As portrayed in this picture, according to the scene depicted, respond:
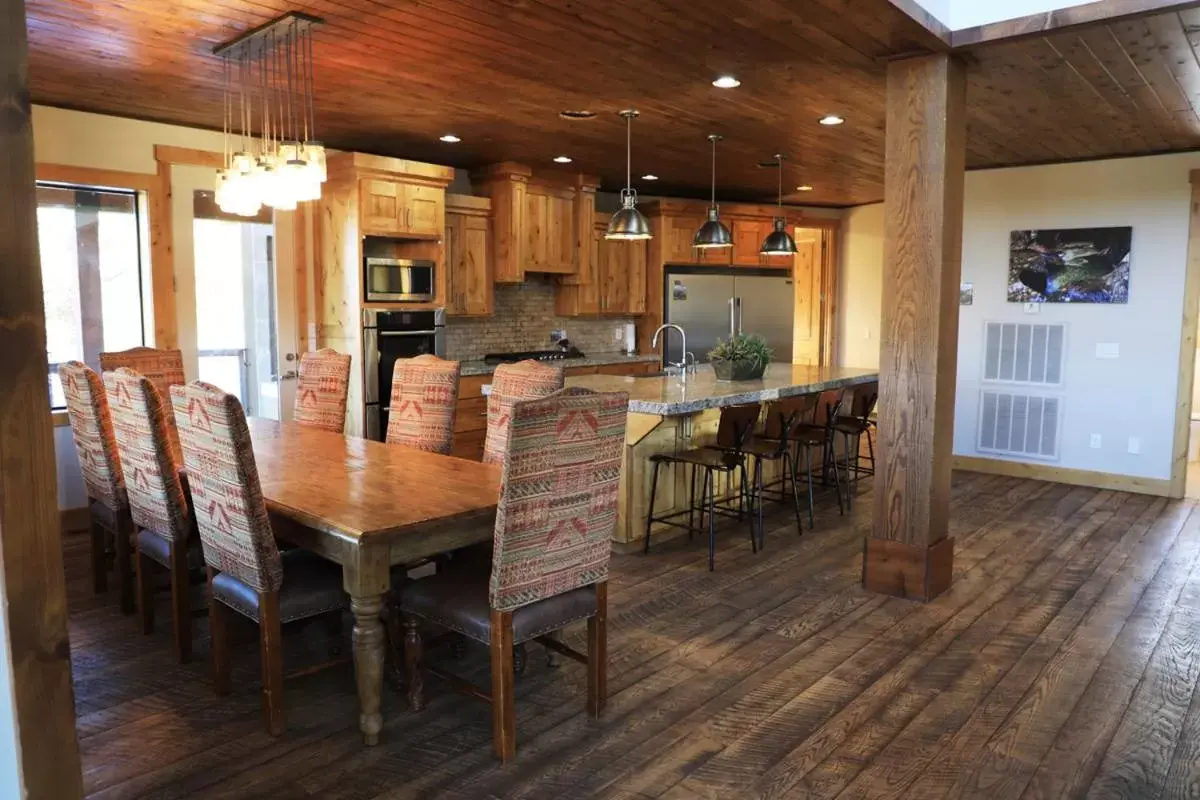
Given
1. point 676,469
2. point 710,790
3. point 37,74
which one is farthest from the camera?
point 676,469

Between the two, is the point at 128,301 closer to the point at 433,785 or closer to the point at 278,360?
the point at 278,360

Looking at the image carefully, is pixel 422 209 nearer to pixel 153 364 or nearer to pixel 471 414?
pixel 471 414

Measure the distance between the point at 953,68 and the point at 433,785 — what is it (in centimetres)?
348

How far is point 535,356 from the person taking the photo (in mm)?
7160

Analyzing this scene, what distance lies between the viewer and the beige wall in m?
8.80

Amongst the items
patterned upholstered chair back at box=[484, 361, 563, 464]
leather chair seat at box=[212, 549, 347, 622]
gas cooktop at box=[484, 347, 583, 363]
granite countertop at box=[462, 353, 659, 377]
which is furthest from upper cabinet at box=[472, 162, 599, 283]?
leather chair seat at box=[212, 549, 347, 622]

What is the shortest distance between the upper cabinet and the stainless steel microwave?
835 millimetres

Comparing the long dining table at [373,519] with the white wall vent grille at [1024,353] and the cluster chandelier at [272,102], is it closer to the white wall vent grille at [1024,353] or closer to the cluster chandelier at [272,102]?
the cluster chandelier at [272,102]

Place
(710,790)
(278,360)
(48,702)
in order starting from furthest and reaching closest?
(278,360) < (710,790) < (48,702)

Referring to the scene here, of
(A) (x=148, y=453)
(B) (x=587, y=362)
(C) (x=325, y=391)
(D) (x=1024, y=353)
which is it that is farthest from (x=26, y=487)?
(D) (x=1024, y=353)

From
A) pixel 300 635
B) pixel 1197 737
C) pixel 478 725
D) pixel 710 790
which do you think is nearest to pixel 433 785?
pixel 478 725

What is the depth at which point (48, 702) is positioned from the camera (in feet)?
3.94

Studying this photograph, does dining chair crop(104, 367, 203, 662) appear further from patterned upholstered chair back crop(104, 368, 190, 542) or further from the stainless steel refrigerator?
the stainless steel refrigerator

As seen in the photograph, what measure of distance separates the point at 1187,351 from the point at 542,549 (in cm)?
567
